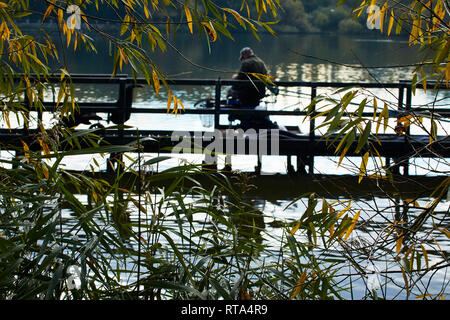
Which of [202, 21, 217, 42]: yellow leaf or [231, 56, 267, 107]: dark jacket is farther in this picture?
[231, 56, 267, 107]: dark jacket

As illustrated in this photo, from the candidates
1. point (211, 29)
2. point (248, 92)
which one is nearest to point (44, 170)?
point (211, 29)

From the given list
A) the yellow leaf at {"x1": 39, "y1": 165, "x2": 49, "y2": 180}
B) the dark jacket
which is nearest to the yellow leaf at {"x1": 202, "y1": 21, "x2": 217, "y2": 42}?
the yellow leaf at {"x1": 39, "y1": 165, "x2": 49, "y2": 180}

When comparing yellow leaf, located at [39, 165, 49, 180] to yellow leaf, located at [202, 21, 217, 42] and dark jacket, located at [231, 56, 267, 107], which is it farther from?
dark jacket, located at [231, 56, 267, 107]

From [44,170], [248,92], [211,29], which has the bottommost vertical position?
[248,92]

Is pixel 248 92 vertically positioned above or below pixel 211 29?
below

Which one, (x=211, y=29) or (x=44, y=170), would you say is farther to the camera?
(x=44, y=170)

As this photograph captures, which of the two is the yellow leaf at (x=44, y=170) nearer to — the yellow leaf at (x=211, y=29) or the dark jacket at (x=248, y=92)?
the yellow leaf at (x=211, y=29)

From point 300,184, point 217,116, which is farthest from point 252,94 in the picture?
point 300,184

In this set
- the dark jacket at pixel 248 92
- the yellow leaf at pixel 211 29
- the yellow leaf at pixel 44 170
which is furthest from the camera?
the dark jacket at pixel 248 92

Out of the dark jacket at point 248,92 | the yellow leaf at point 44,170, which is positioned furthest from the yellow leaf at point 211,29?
the dark jacket at point 248,92

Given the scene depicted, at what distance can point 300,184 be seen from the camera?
7.72 meters

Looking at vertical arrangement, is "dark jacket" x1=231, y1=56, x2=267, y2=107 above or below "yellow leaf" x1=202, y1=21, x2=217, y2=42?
below

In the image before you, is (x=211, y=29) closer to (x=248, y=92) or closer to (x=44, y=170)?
(x=44, y=170)
